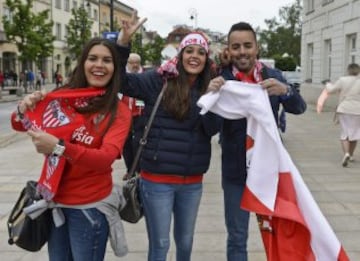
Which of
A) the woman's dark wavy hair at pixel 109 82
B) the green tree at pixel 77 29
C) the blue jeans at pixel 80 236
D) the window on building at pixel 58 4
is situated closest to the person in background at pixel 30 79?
the green tree at pixel 77 29

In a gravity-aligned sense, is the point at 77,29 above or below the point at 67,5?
below

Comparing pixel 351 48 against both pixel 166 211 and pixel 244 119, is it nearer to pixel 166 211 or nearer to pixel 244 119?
pixel 244 119

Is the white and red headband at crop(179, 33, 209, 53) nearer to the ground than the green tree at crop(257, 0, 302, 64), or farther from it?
nearer to the ground

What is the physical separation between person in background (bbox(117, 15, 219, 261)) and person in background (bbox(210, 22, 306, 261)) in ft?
0.53

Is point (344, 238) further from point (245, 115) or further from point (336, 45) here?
point (336, 45)

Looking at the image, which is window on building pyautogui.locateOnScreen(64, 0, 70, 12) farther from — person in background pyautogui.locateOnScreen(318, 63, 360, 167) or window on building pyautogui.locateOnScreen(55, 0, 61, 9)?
person in background pyautogui.locateOnScreen(318, 63, 360, 167)

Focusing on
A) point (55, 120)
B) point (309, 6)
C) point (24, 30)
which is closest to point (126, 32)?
point (55, 120)

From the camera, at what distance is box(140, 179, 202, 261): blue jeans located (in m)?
3.40

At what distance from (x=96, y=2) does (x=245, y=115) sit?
74543 mm

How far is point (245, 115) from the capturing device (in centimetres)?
331

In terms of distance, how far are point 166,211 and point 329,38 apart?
22.8 m

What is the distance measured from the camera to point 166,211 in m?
3.43

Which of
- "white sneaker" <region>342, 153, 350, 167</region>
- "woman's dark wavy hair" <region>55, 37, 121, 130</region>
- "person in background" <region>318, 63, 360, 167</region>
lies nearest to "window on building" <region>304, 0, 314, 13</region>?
"person in background" <region>318, 63, 360, 167</region>

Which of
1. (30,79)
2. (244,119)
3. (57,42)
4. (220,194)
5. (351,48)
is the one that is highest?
(57,42)
